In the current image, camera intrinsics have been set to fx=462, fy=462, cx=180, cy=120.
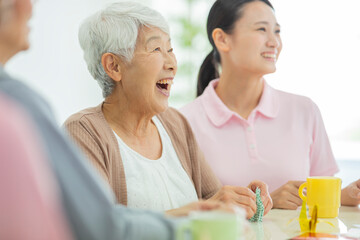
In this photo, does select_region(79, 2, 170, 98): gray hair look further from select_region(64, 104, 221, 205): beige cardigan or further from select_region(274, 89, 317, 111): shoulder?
select_region(274, 89, 317, 111): shoulder

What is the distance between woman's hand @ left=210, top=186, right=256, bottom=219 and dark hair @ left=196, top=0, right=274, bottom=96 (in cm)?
89

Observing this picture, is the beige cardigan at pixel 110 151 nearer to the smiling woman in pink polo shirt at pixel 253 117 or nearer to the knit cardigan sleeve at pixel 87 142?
the knit cardigan sleeve at pixel 87 142

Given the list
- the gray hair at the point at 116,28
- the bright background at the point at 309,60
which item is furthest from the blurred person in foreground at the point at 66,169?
the bright background at the point at 309,60

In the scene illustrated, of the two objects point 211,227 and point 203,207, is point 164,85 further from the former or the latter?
point 211,227

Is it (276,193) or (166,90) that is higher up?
(166,90)

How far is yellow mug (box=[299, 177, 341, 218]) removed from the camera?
1464mm

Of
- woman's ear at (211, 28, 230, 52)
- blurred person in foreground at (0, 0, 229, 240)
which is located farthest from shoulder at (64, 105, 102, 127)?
woman's ear at (211, 28, 230, 52)

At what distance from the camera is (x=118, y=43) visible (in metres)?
1.51

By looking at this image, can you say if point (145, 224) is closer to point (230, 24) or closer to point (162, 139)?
point (162, 139)

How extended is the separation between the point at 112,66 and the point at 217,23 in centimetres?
75

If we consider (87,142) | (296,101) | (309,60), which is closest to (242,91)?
(296,101)

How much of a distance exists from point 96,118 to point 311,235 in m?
0.73

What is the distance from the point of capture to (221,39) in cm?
211

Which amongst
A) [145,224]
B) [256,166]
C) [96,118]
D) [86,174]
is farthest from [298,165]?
[86,174]
